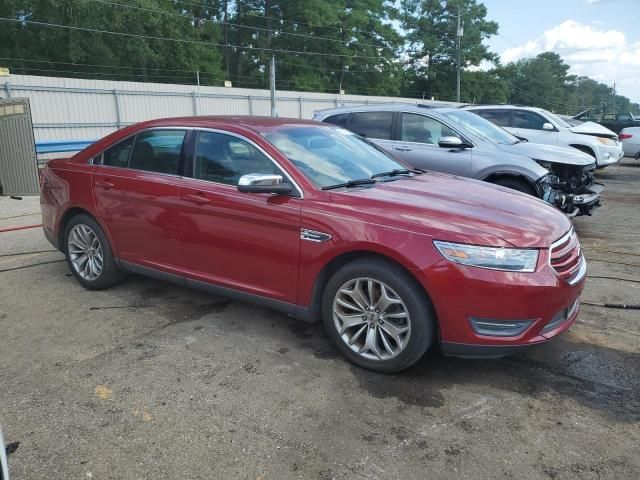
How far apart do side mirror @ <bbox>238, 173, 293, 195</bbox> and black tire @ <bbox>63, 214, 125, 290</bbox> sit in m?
1.89

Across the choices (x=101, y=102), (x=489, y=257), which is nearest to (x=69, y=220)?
(x=489, y=257)

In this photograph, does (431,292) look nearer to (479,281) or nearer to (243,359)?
(479,281)

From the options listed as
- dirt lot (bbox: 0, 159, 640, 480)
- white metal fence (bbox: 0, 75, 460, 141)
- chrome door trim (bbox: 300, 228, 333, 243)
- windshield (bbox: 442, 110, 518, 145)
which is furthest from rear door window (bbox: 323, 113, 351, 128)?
white metal fence (bbox: 0, 75, 460, 141)

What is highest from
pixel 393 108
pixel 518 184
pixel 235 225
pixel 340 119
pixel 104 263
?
pixel 393 108

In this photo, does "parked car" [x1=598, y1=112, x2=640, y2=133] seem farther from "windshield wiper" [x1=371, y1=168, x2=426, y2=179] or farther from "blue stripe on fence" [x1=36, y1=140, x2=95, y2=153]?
"windshield wiper" [x1=371, y1=168, x2=426, y2=179]

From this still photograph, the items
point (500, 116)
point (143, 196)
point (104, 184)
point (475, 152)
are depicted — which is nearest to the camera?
point (143, 196)

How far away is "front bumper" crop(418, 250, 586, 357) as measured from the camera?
10.2ft

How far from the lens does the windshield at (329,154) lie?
13.0 feet

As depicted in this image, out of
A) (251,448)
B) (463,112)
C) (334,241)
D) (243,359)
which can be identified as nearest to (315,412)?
(251,448)

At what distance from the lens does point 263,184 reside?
3.64 metres

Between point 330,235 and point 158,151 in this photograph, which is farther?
point 158,151

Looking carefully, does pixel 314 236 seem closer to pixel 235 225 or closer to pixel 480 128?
pixel 235 225

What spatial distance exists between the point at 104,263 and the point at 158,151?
1.20 meters

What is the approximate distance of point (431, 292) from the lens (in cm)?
323
